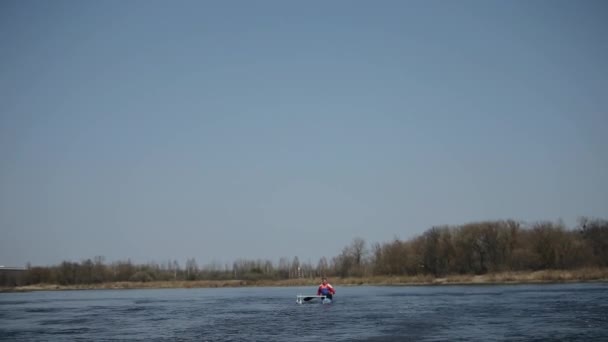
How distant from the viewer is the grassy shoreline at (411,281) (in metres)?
69.0

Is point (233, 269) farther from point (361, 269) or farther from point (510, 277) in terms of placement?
point (510, 277)

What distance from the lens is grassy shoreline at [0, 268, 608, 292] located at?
6900 centimetres

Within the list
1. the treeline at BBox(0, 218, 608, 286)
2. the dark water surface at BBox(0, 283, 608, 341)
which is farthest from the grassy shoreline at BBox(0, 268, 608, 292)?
the dark water surface at BBox(0, 283, 608, 341)

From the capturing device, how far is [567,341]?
66.6ft

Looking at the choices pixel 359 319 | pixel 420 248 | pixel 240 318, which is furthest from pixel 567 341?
pixel 420 248

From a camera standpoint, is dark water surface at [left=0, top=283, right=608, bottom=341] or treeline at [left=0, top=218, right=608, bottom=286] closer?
dark water surface at [left=0, top=283, right=608, bottom=341]

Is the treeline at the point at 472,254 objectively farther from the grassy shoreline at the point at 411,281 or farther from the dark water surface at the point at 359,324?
the dark water surface at the point at 359,324

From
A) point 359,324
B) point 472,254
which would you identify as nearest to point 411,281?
point 472,254

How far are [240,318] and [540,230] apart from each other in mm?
57930

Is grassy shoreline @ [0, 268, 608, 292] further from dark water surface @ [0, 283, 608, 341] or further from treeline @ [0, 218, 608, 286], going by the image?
dark water surface @ [0, 283, 608, 341]

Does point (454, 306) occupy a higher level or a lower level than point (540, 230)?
lower

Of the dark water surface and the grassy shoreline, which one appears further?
the grassy shoreline

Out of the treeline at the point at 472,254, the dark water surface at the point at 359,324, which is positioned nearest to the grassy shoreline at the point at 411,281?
the treeline at the point at 472,254

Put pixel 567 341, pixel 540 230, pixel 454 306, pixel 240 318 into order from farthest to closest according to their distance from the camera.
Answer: pixel 540 230
pixel 454 306
pixel 240 318
pixel 567 341
